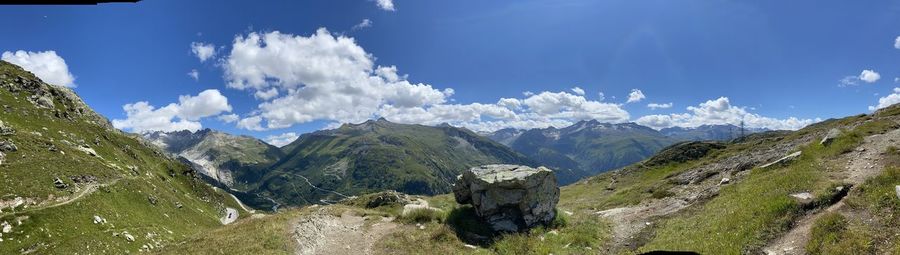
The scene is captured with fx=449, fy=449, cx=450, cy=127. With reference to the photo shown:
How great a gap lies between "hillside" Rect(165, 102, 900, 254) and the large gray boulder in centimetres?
142

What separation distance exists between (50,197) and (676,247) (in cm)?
8117

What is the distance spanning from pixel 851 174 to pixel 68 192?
3678 inches

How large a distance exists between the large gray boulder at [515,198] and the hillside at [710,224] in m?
1.42

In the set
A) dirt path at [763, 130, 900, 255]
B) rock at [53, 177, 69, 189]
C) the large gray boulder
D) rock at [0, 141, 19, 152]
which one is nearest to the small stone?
dirt path at [763, 130, 900, 255]

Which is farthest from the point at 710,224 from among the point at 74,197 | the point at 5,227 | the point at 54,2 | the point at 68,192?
the point at 68,192

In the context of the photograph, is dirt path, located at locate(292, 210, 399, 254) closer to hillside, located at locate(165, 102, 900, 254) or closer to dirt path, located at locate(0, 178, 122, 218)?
hillside, located at locate(165, 102, 900, 254)

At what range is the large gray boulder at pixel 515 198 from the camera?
36.5 meters

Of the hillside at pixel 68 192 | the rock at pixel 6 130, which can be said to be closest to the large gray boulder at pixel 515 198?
the hillside at pixel 68 192

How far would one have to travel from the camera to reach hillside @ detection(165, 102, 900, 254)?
18.7m

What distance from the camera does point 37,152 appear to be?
79375mm

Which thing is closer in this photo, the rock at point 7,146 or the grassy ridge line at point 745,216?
the grassy ridge line at point 745,216

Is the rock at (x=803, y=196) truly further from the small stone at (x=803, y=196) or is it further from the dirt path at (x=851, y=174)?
the dirt path at (x=851, y=174)

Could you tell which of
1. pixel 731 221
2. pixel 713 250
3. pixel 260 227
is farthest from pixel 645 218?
pixel 260 227

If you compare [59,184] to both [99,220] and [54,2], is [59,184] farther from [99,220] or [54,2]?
[54,2]
